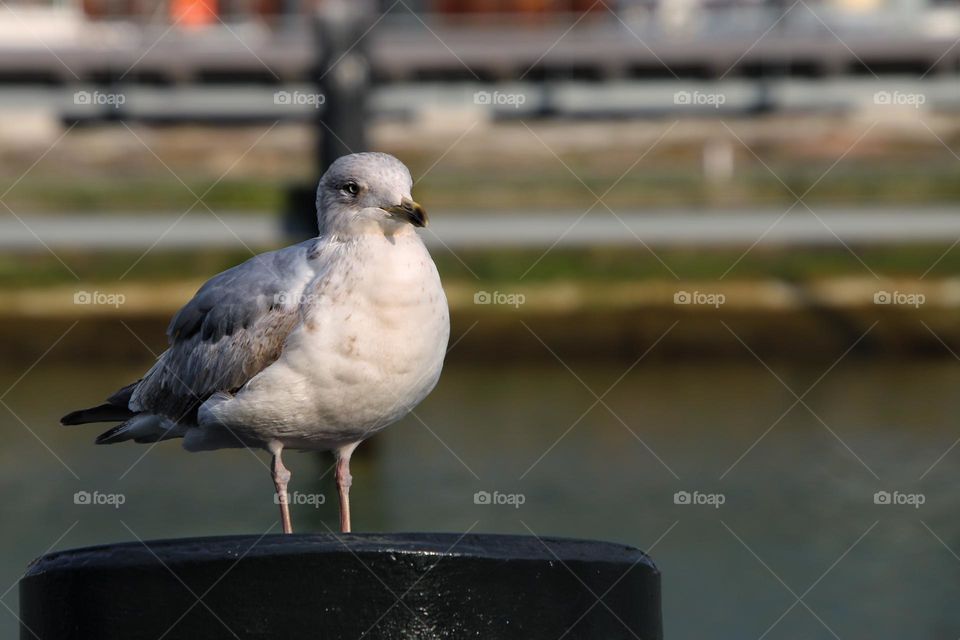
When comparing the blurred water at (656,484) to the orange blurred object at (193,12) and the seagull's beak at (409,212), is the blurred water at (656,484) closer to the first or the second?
the seagull's beak at (409,212)

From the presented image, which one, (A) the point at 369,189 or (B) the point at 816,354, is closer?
(A) the point at 369,189

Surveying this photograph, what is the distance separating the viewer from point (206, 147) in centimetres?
2770

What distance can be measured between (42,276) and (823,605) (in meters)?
13.2

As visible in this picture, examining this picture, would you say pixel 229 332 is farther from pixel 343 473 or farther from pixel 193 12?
pixel 193 12

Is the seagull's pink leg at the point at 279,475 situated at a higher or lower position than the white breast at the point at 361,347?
lower

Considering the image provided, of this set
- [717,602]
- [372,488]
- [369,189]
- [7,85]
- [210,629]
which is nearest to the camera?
[210,629]

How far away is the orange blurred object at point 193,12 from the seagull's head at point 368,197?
3247 cm

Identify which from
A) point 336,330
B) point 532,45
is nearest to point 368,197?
point 336,330

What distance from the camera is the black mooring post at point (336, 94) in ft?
46.9

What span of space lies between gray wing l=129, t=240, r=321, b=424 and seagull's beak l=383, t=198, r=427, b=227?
0.36 m

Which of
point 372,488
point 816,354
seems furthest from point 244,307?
point 816,354

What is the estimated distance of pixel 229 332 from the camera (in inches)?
202

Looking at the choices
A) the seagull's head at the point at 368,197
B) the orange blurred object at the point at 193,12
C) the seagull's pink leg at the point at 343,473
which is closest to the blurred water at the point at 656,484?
the seagull's pink leg at the point at 343,473

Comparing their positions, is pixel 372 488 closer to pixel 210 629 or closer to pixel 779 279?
pixel 779 279
